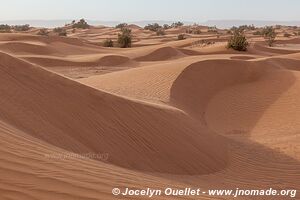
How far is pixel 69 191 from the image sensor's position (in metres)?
3.68

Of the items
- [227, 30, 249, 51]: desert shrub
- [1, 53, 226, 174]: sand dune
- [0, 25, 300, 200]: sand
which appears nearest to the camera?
[0, 25, 300, 200]: sand

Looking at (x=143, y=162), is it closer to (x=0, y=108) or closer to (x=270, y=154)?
(x=0, y=108)

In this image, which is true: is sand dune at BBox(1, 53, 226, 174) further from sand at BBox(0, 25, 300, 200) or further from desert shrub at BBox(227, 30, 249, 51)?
desert shrub at BBox(227, 30, 249, 51)

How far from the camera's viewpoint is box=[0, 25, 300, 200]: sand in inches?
167

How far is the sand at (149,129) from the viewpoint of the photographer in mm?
4246

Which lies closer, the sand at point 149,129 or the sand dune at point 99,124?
the sand at point 149,129

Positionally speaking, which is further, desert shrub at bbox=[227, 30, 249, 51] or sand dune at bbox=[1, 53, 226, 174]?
desert shrub at bbox=[227, 30, 249, 51]

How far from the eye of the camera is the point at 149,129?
27.0ft

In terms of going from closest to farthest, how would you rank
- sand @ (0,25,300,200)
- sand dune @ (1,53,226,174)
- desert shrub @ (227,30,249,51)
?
sand @ (0,25,300,200) → sand dune @ (1,53,226,174) → desert shrub @ (227,30,249,51)

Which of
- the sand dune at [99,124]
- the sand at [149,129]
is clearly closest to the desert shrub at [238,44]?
the sand at [149,129]

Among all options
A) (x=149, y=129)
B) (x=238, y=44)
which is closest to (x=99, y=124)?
(x=149, y=129)

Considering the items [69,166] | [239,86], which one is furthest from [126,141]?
[239,86]

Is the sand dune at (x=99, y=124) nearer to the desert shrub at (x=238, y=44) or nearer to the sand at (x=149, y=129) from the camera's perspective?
the sand at (x=149, y=129)

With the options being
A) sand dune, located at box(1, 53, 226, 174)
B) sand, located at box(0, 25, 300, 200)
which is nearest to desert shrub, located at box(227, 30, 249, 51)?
sand, located at box(0, 25, 300, 200)
